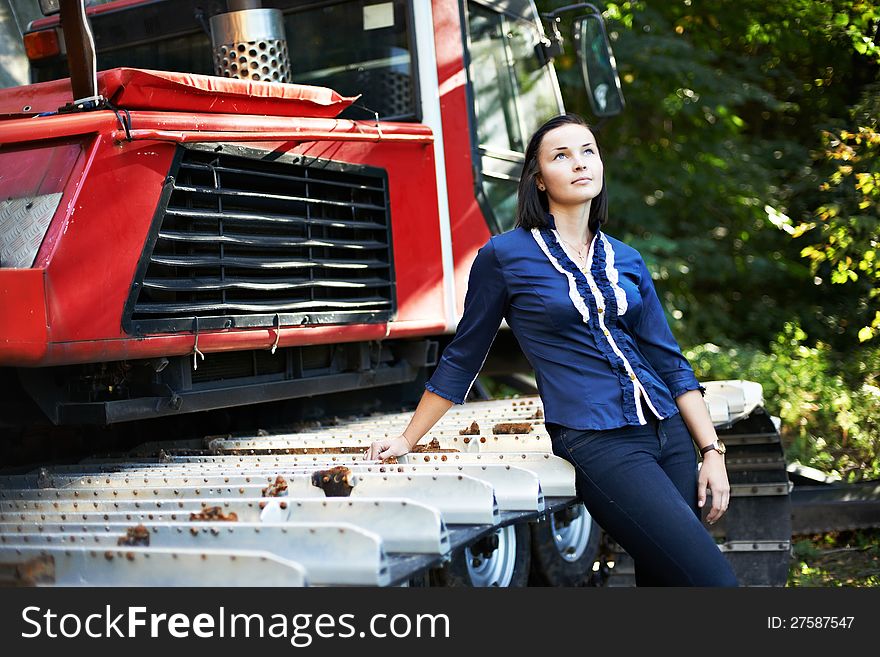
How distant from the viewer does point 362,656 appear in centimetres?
268

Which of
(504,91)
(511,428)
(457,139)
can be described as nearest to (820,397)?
(504,91)

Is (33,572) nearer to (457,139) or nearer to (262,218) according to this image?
(262,218)

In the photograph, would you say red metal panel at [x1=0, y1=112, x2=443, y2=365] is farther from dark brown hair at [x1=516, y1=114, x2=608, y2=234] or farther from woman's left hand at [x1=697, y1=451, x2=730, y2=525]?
woman's left hand at [x1=697, y1=451, x2=730, y2=525]

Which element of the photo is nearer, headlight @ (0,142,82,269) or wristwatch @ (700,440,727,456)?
wristwatch @ (700,440,727,456)

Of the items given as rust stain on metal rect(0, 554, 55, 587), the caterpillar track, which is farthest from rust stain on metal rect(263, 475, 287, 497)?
rust stain on metal rect(0, 554, 55, 587)

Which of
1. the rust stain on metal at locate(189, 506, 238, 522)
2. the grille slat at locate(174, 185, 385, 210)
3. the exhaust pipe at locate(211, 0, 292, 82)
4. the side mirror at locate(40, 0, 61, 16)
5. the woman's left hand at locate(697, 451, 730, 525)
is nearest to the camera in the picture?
the rust stain on metal at locate(189, 506, 238, 522)

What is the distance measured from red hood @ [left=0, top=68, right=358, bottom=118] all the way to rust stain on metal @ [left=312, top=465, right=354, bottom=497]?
1561mm

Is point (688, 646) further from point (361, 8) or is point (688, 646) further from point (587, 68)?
point (587, 68)

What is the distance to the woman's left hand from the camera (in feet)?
11.3

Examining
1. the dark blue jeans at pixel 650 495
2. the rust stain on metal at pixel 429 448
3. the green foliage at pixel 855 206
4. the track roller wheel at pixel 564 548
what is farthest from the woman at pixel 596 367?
the green foliage at pixel 855 206

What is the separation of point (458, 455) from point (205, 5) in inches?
107

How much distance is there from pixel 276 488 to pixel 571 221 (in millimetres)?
1188

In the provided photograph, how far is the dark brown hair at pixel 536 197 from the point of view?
3549 mm

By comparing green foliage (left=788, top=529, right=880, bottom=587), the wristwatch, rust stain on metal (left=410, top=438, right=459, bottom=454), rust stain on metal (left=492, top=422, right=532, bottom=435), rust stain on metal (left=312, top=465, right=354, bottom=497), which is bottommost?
green foliage (left=788, top=529, right=880, bottom=587)
